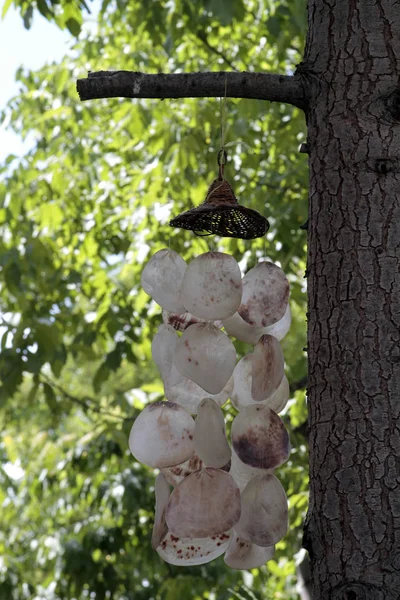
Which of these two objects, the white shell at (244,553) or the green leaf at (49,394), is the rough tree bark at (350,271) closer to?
the white shell at (244,553)

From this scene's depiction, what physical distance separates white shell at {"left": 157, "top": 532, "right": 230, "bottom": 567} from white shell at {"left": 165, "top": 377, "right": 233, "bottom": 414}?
16cm

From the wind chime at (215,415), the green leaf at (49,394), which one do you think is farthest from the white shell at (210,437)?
the green leaf at (49,394)

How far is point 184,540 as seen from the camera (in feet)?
3.53

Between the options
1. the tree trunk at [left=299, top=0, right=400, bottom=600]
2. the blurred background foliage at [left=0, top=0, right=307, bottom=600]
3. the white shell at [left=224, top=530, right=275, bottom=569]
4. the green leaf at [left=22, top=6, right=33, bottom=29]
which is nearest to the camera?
the tree trunk at [left=299, top=0, right=400, bottom=600]

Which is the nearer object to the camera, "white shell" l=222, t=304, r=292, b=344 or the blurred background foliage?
"white shell" l=222, t=304, r=292, b=344

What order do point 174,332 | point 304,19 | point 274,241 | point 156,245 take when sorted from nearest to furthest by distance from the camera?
point 174,332
point 304,19
point 274,241
point 156,245

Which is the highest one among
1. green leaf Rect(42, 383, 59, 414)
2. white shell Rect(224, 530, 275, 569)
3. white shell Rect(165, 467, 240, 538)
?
white shell Rect(165, 467, 240, 538)

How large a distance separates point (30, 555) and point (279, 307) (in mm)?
4231

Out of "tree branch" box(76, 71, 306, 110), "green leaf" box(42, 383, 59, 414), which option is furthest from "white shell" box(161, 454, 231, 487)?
"green leaf" box(42, 383, 59, 414)

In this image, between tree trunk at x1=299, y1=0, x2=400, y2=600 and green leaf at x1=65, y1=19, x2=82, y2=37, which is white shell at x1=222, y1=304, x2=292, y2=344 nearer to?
tree trunk at x1=299, y1=0, x2=400, y2=600

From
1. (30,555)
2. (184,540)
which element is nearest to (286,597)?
(30,555)

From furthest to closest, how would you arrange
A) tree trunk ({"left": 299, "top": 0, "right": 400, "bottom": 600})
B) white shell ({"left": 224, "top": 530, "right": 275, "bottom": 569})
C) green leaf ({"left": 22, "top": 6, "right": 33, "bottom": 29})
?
green leaf ({"left": 22, "top": 6, "right": 33, "bottom": 29}) → white shell ({"left": 224, "top": 530, "right": 275, "bottom": 569}) → tree trunk ({"left": 299, "top": 0, "right": 400, "bottom": 600})

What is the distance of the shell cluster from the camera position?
3.35ft

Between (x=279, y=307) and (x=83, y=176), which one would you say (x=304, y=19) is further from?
(x=279, y=307)
